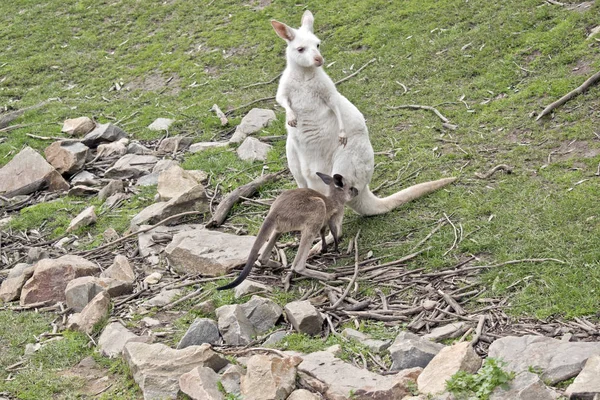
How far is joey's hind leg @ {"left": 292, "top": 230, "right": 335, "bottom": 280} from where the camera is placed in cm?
598

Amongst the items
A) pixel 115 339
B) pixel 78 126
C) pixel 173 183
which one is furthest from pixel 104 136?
pixel 115 339

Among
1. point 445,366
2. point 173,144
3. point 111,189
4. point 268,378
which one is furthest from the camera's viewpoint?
point 173,144

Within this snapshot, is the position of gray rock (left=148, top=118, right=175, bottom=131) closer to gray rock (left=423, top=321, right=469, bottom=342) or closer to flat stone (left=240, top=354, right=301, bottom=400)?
gray rock (left=423, top=321, right=469, bottom=342)

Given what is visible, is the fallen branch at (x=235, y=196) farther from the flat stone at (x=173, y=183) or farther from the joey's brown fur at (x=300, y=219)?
the joey's brown fur at (x=300, y=219)

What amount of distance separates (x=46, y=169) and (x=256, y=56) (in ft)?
13.0

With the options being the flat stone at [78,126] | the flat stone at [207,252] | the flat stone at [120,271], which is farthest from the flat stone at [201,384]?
the flat stone at [78,126]

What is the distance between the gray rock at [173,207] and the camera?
7.51m

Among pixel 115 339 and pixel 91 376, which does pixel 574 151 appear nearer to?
pixel 115 339

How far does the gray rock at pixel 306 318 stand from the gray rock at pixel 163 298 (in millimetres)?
1197

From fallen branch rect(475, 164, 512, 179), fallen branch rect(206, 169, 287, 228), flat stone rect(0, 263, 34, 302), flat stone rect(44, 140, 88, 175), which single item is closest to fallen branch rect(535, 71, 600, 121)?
fallen branch rect(475, 164, 512, 179)

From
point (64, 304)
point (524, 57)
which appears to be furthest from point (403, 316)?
point (524, 57)

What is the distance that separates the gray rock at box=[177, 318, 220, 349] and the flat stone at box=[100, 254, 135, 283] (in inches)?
53.5

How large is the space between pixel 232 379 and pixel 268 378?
31cm

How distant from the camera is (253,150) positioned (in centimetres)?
881
